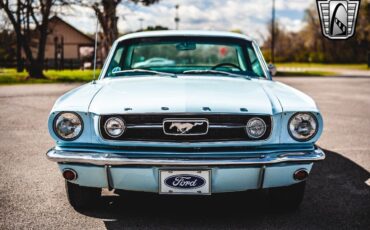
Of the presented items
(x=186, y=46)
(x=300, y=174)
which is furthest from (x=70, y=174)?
(x=186, y=46)

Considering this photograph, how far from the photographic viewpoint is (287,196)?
3590mm

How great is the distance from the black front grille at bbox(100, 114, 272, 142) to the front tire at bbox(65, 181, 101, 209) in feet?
1.98

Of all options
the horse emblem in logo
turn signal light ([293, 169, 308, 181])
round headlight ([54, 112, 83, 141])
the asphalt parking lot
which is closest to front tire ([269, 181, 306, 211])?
the asphalt parking lot

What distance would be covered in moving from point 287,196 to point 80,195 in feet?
5.23

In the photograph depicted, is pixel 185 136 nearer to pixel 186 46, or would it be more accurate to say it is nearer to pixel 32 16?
pixel 186 46

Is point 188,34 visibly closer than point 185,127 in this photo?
No

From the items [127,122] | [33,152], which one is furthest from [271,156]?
[33,152]

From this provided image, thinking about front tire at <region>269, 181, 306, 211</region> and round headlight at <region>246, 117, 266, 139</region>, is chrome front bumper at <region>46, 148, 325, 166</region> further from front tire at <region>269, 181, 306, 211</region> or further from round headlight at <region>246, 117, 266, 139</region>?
front tire at <region>269, 181, 306, 211</region>

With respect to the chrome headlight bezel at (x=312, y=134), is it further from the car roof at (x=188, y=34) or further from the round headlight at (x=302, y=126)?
the car roof at (x=188, y=34)

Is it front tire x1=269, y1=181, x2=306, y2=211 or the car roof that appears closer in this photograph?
front tire x1=269, y1=181, x2=306, y2=211

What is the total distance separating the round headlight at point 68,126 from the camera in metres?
3.28

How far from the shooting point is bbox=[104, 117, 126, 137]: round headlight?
321cm

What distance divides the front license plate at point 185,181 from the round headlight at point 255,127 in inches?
16.1

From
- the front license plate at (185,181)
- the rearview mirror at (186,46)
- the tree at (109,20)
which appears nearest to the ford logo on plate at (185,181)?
the front license plate at (185,181)
